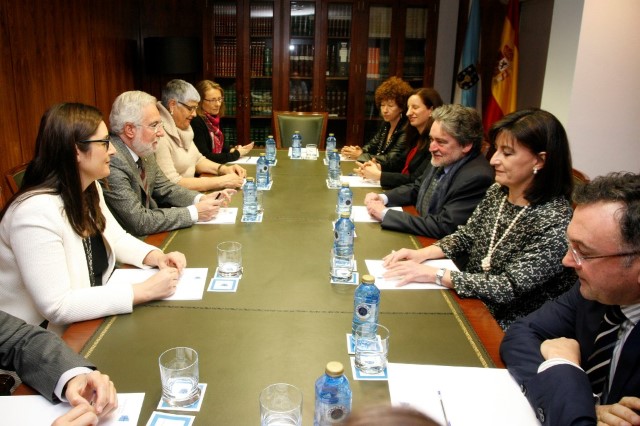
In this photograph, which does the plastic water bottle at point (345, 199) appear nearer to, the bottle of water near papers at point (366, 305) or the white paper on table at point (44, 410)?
the bottle of water near papers at point (366, 305)

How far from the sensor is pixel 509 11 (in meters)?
5.29

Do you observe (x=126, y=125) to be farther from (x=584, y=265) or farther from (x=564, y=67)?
(x=564, y=67)

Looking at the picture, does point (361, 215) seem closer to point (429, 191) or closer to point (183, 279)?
point (429, 191)

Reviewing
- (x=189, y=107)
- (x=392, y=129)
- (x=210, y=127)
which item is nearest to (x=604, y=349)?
(x=189, y=107)

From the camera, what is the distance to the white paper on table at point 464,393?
120cm

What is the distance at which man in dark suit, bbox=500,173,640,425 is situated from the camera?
3.92ft

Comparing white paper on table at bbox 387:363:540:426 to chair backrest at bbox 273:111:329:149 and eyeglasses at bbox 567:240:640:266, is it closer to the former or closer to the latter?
eyeglasses at bbox 567:240:640:266

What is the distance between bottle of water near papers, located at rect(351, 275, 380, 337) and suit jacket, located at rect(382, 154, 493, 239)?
0.91 meters

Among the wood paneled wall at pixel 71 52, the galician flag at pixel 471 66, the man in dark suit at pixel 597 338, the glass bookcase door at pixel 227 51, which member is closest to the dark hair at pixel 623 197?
the man in dark suit at pixel 597 338

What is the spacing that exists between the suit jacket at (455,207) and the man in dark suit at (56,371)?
1529mm

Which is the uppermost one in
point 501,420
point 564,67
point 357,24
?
point 357,24

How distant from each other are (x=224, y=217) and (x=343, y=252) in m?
0.79

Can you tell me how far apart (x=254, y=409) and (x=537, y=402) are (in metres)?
0.64

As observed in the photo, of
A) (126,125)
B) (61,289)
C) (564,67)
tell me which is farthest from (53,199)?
(564,67)
